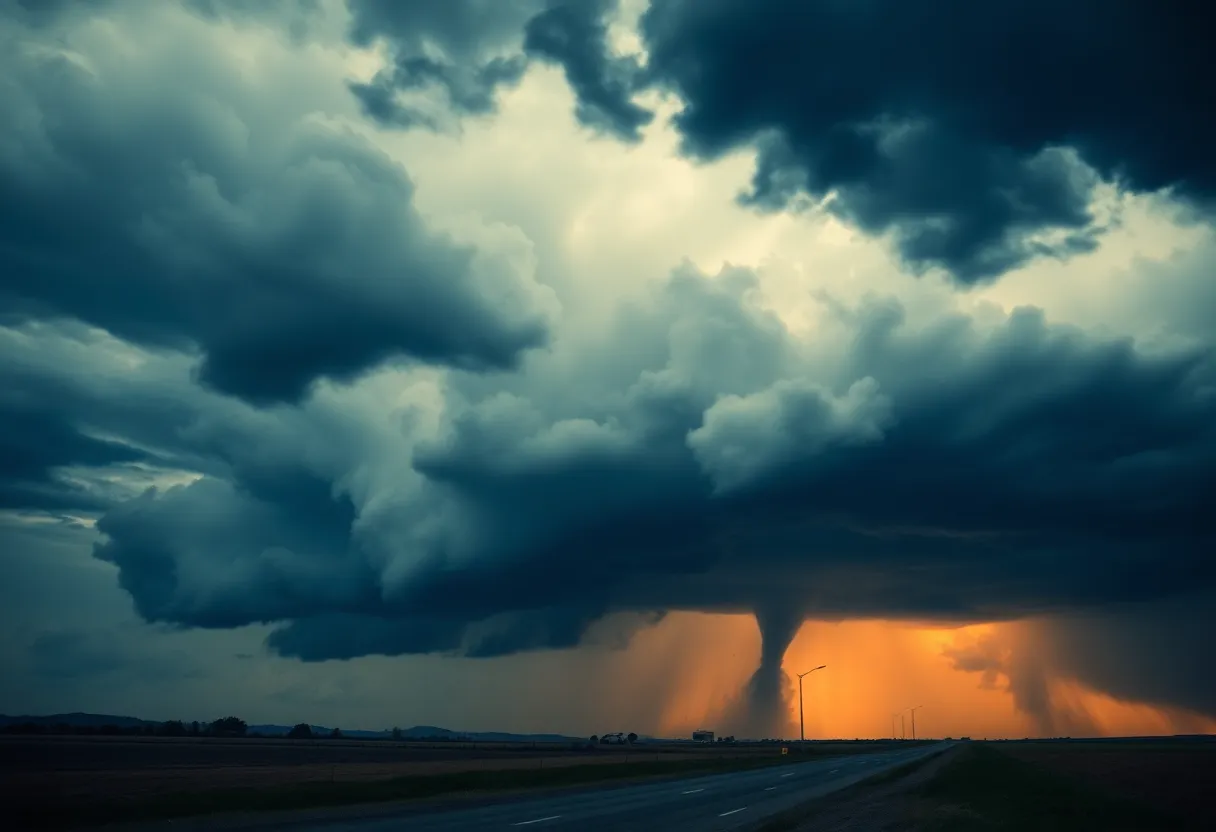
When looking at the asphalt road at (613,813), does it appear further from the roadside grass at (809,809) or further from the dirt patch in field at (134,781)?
the dirt patch in field at (134,781)

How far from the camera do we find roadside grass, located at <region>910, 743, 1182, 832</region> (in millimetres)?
27891

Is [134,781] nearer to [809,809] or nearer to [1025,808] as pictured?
[809,809]

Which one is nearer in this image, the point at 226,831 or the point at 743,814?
the point at 226,831

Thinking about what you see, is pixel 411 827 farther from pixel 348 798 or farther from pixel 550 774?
pixel 550 774

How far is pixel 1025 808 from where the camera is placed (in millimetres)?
33875

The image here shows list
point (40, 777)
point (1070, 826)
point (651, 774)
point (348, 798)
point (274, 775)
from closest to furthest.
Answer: point (1070, 826), point (348, 798), point (40, 777), point (274, 775), point (651, 774)

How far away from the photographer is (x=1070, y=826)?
27422mm

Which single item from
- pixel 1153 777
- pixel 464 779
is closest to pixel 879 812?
pixel 464 779

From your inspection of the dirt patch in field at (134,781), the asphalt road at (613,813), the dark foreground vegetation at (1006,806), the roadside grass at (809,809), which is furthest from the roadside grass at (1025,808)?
the dirt patch in field at (134,781)

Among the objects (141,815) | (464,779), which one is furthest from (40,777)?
(141,815)

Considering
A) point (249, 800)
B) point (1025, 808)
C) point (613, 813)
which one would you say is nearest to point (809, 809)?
point (613, 813)

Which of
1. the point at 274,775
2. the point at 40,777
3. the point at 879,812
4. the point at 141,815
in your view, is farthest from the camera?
the point at 274,775

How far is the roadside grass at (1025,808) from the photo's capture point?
2789 cm

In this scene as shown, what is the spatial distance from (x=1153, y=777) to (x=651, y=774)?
116 ft
